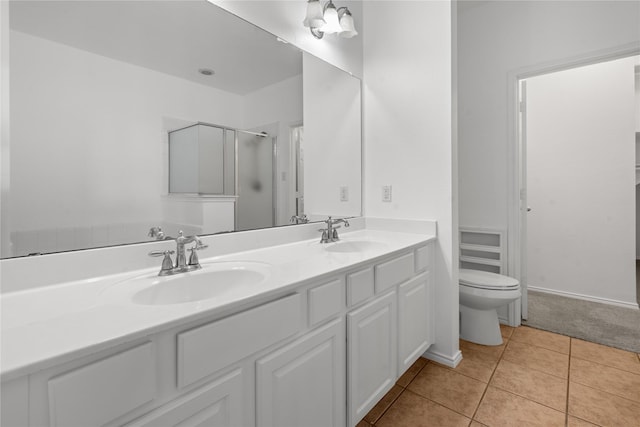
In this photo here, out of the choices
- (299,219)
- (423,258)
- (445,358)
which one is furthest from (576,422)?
(299,219)

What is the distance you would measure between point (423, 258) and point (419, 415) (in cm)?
75

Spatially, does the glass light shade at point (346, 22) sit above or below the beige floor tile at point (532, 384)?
above

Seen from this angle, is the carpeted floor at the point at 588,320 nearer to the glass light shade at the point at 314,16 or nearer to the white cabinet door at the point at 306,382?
the white cabinet door at the point at 306,382

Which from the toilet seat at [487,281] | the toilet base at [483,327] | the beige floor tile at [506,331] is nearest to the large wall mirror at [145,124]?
the toilet seat at [487,281]

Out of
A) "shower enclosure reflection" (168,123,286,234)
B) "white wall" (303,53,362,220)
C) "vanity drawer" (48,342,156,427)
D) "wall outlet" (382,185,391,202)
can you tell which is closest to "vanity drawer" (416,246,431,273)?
"wall outlet" (382,185,391,202)

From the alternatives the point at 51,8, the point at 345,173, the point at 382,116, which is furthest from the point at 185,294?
the point at 382,116

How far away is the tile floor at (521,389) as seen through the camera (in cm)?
143

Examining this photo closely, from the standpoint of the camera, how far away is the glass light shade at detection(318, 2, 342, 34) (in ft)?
5.68

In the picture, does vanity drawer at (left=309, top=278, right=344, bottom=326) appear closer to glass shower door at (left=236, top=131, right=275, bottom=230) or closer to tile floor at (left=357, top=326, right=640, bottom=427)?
glass shower door at (left=236, top=131, right=275, bottom=230)

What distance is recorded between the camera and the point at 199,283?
1.08 meters

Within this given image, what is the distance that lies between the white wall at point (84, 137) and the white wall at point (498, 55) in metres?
2.27

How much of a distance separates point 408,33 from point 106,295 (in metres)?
2.09

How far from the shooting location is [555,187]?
3.02 m

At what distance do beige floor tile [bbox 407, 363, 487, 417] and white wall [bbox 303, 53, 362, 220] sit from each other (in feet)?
3.49
